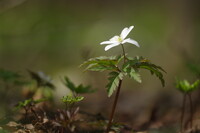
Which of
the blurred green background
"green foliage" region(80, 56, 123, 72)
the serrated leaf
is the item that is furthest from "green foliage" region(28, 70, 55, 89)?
the blurred green background

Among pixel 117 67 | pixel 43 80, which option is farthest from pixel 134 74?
pixel 43 80

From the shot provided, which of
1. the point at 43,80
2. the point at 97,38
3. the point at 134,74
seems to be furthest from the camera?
the point at 97,38

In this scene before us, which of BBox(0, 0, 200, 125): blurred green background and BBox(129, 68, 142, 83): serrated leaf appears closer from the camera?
BBox(129, 68, 142, 83): serrated leaf

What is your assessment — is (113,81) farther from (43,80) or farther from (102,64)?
(43,80)

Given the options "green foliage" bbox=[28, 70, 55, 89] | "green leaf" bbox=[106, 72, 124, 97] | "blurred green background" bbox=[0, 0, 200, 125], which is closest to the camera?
"green leaf" bbox=[106, 72, 124, 97]

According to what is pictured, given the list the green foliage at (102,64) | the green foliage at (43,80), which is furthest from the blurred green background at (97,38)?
the green foliage at (102,64)

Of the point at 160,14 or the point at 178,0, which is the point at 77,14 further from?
the point at 178,0

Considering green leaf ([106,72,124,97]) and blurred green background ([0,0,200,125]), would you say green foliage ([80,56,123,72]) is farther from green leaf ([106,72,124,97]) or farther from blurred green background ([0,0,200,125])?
blurred green background ([0,0,200,125])

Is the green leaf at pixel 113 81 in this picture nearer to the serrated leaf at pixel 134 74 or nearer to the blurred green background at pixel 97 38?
the serrated leaf at pixel 134 74

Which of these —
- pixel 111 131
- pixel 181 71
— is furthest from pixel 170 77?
pixel 111 131
